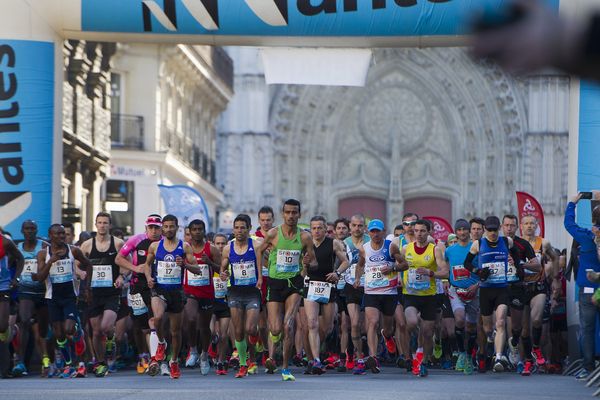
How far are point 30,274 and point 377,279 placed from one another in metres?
3.96

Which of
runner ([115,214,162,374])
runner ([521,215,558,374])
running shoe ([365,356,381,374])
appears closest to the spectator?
runner ([521,215,558,374])

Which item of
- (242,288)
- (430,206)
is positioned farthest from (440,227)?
(430,206)

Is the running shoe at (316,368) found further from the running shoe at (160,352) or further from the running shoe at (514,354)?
the running shoe at (514,354)

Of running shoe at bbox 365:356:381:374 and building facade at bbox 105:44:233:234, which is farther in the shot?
building facade at bbox 105:44:233:234

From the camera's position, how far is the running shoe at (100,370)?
15.1 metres

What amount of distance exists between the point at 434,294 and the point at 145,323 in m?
3.42

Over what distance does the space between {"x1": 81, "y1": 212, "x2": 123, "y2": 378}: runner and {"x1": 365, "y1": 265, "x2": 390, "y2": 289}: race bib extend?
2.93 m

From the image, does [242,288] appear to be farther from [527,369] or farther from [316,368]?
[527,369]

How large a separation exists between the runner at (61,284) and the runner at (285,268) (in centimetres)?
224

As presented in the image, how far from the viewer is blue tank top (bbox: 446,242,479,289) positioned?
16.0 metres

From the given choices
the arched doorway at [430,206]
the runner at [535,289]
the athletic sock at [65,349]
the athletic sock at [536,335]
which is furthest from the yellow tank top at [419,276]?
the arched doorway at [430,206]

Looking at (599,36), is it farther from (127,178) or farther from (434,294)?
(127,178)

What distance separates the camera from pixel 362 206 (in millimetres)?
61250

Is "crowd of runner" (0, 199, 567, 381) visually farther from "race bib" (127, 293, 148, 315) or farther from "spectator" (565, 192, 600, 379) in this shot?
"spectator" (565, 192, 600, 379)
